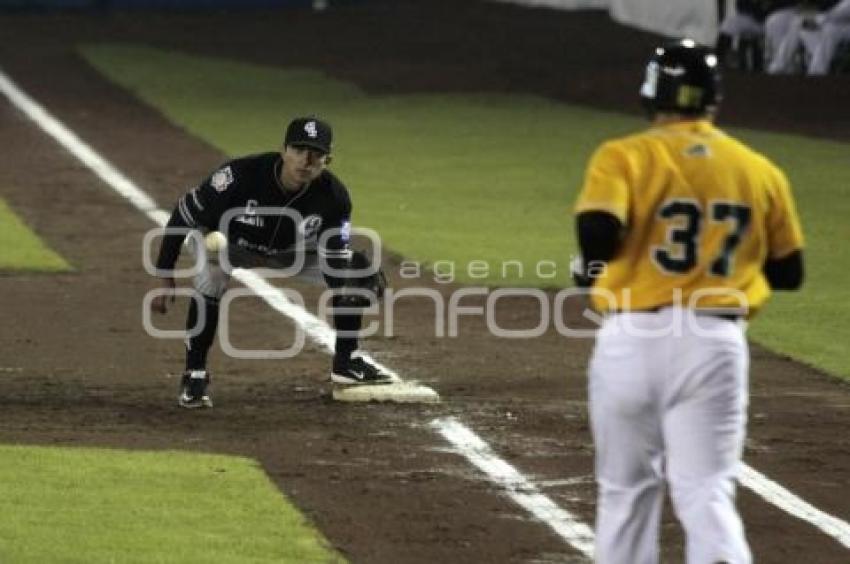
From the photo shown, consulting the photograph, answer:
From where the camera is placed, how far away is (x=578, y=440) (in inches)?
447

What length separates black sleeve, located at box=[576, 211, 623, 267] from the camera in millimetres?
7242

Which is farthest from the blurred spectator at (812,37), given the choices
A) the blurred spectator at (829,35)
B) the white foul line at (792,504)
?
the white foul line at (792,504)

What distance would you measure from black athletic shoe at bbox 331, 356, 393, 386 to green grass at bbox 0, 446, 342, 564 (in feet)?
6.28

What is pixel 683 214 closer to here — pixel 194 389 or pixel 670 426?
pixel 670 426

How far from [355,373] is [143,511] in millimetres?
3108

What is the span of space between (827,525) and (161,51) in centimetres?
2873

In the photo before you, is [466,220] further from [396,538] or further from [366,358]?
[396,538]

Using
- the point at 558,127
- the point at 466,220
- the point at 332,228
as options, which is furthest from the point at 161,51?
the point at 332,228

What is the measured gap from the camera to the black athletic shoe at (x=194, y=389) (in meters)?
12.1

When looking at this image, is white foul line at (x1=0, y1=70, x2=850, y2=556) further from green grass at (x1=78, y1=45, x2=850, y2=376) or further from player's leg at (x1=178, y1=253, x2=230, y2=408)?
green grass at (x1=78, y1=45, x2=850, y2=376)

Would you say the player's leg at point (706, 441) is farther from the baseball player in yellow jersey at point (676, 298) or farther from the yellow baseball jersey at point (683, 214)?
the yellow baseball jersey at point (683, 214)

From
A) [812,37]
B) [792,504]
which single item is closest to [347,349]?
[792,504]

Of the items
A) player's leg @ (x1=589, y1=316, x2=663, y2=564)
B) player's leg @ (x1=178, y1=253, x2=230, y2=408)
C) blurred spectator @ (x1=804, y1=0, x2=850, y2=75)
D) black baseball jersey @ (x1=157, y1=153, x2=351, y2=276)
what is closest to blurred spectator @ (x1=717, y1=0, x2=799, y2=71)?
blurred spectator @ (x1=804, y1=0, x2=850, y2=75)

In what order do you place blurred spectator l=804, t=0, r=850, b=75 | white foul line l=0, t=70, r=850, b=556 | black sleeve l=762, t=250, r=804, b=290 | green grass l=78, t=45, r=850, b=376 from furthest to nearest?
blurred spectator l=804, t=0, r=850, b=75 → green grass l=78, t=45, r=850, b=376 → white foul line l=0, t=70, r=850, b=556 → black sleeve l=762, t=250, r=804, b=290
